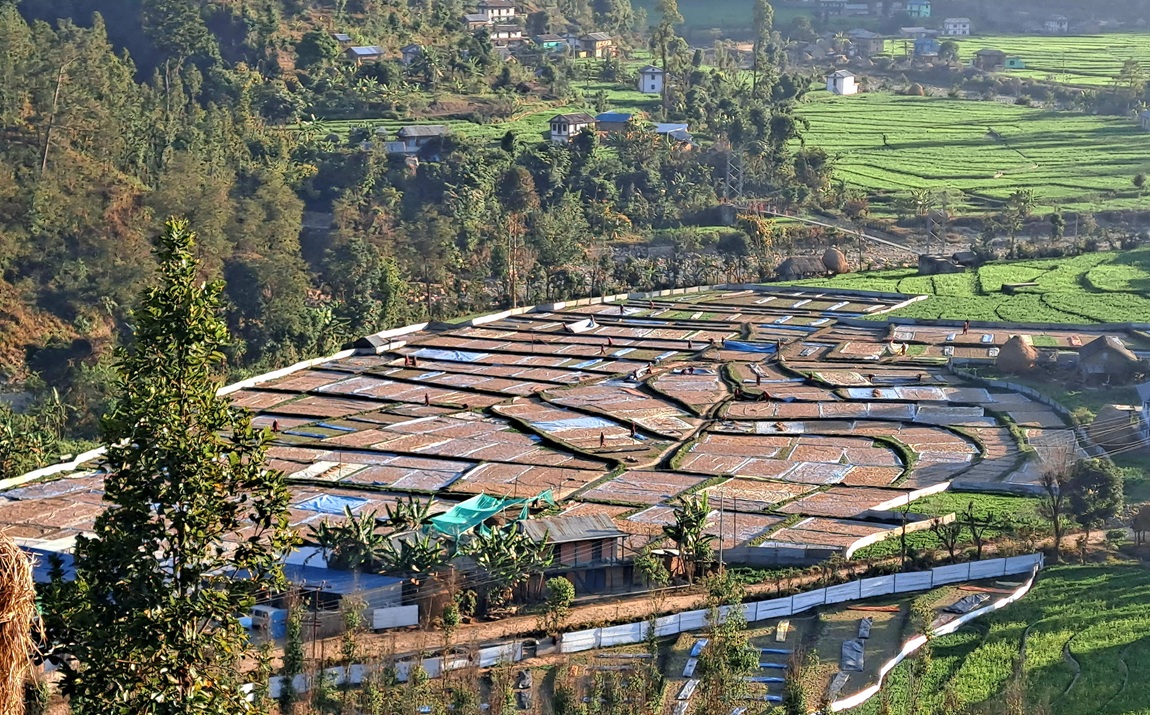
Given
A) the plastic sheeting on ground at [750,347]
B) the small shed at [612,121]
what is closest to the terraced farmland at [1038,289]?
the plastic sheeting on ground at [750,347]

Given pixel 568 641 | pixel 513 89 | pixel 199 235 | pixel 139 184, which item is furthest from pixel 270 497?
pixel 513 89

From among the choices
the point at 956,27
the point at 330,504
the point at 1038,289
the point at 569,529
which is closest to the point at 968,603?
the point at 569,529

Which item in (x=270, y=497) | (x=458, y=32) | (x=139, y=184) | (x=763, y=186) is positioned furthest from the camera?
(x=458, y=32)

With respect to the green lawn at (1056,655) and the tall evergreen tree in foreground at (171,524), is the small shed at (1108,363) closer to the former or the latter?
the green lawn at (1056,655)

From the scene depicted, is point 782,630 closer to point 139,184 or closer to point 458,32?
point 139,184

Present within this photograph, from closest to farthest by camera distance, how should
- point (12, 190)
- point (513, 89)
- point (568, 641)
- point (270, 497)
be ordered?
point (270, 497) < point (568, 641) < point (12, 190) < point (513, 89)

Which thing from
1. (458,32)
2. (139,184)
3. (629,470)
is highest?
(458,32)

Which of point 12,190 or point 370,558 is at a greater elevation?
point 12,190

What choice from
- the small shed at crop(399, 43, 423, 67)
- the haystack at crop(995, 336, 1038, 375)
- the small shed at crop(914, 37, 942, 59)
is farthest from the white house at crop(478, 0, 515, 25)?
the haystack at crop(995, 336, 1038, 375)
